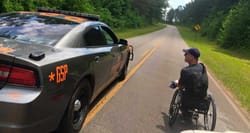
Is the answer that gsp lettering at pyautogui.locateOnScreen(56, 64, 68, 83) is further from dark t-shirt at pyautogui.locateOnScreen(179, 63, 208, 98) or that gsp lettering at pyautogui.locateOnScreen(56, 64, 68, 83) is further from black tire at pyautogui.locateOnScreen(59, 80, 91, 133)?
dark t-shirt at pyautogui.locateOnScreen(179, 63, 208, 98)

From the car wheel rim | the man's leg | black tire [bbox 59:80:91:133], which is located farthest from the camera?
the man's leg

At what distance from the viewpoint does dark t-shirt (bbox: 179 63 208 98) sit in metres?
5.79

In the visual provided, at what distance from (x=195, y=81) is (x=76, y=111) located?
204cm

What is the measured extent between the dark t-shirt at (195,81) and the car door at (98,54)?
140 centimetres

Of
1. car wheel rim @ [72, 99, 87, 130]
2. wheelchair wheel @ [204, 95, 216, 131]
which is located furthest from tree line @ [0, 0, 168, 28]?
wheelchair wheel @ [204, 95, 216, 131]

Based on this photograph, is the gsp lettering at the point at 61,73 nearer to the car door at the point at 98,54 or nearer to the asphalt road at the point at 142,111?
the car door at the point at 98,54

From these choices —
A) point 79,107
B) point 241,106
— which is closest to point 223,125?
point 241,106

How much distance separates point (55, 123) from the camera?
4238 mm

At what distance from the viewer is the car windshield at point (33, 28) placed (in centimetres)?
472

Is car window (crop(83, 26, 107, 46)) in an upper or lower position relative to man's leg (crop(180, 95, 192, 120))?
upper

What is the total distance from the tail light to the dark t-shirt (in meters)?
2.91

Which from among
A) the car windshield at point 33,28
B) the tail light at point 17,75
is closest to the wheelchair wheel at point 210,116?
the car windshield at point 33,28

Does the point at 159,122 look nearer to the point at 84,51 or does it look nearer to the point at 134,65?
the point at 84,51

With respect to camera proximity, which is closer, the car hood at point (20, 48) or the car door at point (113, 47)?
the car hood at point (20, 48)
